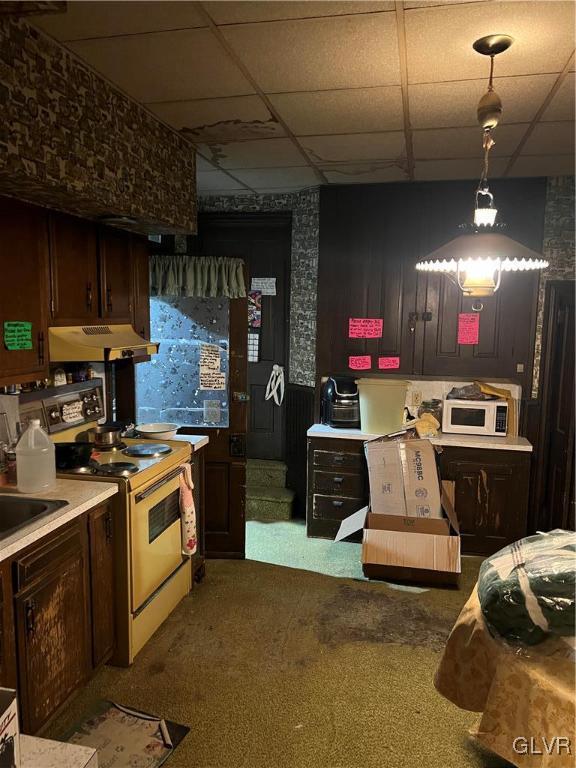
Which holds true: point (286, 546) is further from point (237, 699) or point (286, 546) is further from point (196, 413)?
point (237, 699)

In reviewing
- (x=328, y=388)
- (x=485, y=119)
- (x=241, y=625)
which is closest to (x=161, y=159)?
(x=485, y=119)

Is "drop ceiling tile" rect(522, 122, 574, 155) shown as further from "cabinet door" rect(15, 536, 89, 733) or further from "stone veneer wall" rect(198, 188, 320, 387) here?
"cabinet door" rect(15, 536, 89, 733)

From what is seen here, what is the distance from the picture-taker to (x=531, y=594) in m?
1.54

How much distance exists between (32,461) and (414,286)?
2909 mm

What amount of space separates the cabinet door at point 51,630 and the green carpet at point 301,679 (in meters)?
0.22

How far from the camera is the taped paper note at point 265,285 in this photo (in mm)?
4824

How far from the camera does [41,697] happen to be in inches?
82.9

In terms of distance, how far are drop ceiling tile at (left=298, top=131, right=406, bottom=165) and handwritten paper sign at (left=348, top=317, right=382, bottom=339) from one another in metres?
1.19

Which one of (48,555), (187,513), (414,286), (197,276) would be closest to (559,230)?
(414,286)

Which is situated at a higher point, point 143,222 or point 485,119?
point 485,119

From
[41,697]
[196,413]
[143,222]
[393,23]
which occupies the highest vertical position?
[393,23]

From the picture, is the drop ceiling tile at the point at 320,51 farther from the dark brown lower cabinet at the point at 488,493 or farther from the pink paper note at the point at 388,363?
the dark brown lower cabinet at the point at 488,493

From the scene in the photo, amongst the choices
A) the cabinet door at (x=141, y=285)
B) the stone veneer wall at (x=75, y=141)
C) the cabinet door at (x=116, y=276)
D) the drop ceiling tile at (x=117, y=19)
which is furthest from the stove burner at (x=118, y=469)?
the drop ceiling tile at (x=117, y=19)

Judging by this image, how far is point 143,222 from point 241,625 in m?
2.25
